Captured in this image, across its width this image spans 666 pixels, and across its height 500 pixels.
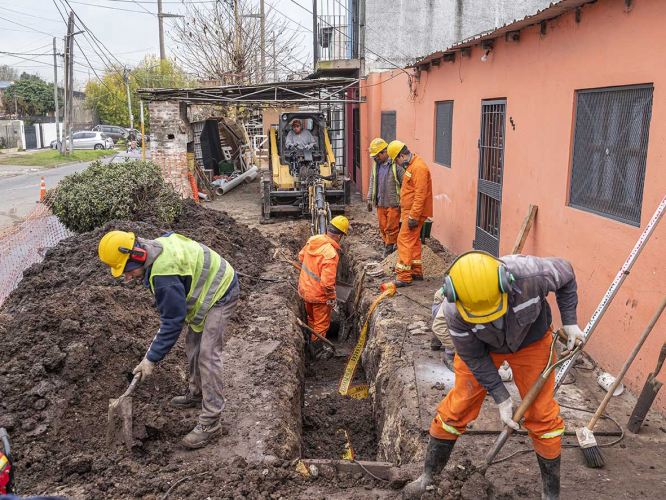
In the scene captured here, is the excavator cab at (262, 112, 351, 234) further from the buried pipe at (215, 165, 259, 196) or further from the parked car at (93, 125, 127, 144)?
the parked car at (93, 125, 127, 144)

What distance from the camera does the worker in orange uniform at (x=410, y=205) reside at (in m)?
8.17

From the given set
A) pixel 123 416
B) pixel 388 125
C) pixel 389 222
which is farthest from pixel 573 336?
pixel 388 125

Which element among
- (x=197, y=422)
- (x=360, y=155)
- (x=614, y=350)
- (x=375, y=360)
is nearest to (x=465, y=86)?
(x=375, y=360)

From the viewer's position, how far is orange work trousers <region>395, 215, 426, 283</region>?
27.3 feet

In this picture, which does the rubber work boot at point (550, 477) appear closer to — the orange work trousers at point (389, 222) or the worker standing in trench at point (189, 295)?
the worker standing in trench at point (189, 295)

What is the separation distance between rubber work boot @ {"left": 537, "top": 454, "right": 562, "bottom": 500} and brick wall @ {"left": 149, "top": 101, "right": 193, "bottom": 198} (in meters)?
13.0

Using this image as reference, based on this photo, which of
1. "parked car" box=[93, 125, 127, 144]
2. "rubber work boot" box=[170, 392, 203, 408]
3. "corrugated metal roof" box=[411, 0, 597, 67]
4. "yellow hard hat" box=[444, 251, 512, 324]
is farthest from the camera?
"parked car" box=[93, 125, 127, 144]

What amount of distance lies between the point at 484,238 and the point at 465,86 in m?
2.49

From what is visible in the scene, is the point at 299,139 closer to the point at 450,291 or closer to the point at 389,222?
the point at 389,222

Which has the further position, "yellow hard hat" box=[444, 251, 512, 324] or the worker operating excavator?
the worker operating excavator

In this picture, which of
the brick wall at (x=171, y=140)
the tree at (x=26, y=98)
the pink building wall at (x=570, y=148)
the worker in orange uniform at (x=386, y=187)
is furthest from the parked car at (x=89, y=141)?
the pink building wall at (x=570, y=148)

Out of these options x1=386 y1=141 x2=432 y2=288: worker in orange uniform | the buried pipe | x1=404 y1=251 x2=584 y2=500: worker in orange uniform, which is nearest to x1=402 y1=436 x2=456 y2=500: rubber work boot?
x1=404 y1=251 x2=584 y2=500: worker in orange uniform

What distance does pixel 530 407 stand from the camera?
11.3ft

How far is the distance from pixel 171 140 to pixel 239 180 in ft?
15.0
